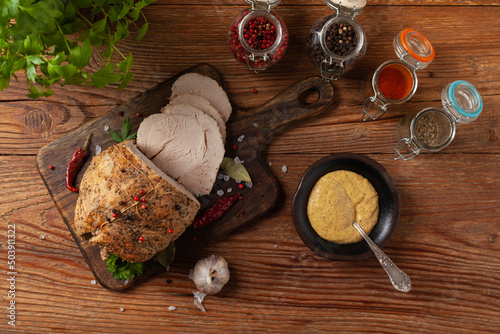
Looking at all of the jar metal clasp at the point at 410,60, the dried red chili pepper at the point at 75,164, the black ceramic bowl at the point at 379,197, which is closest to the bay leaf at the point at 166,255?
the dried red chili pepper at the point at 75,164

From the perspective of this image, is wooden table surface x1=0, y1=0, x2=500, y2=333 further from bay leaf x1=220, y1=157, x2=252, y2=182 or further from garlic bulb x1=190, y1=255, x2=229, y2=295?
bay leaf x1=220, y1=157, x2=252, y2=182

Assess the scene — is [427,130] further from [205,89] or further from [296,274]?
[205,89]

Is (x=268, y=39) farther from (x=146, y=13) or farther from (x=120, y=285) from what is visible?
(x=120, y=285)

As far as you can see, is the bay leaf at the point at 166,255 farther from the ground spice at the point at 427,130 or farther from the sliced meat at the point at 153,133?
the ground spice at the point at 427,130

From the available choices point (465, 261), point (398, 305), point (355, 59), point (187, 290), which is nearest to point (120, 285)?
point (187, 290)

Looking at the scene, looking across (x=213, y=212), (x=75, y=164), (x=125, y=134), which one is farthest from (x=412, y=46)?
(x=75, y=164)
